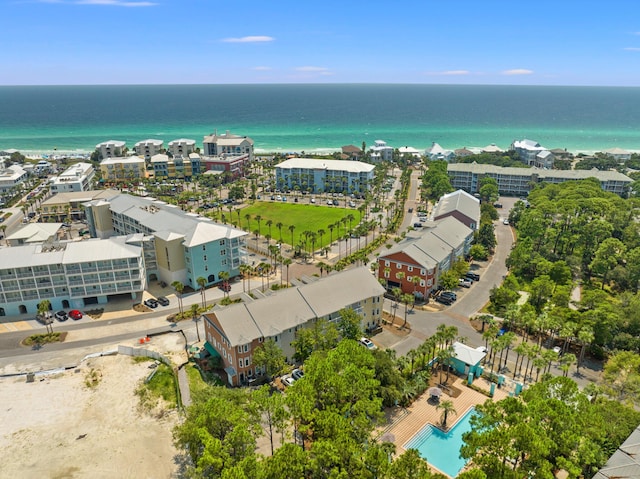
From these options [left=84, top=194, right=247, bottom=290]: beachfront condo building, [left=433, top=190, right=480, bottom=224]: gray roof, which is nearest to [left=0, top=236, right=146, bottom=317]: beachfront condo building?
[left=84, top=194, right=247, bottom=290]: beachfront condo building

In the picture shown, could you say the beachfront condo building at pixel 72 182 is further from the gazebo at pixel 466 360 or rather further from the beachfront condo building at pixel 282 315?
the gazebo at pixel 466 360

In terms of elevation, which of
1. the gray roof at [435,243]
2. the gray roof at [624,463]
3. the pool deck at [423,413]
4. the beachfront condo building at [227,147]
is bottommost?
the pool deck at [423,413]

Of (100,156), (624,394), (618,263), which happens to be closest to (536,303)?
(624,394)

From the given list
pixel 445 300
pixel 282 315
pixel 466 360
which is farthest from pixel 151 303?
pixel 466 360

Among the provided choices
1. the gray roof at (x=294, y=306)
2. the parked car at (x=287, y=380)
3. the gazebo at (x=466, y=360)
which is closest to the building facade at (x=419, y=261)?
the gray roof at (x=294, y=306)

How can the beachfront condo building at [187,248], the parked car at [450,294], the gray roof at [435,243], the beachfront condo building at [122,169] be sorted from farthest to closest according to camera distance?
the beachfront condo building at [122,169] < the beachfront condo building at [187,248] < the gray roof at [435,243] < the parked car at [450,294]

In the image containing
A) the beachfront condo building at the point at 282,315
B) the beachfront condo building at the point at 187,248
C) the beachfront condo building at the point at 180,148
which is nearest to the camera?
the beachfront condo building at the point at 282,315

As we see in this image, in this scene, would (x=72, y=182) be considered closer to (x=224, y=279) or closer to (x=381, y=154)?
(x=224, y=279)
